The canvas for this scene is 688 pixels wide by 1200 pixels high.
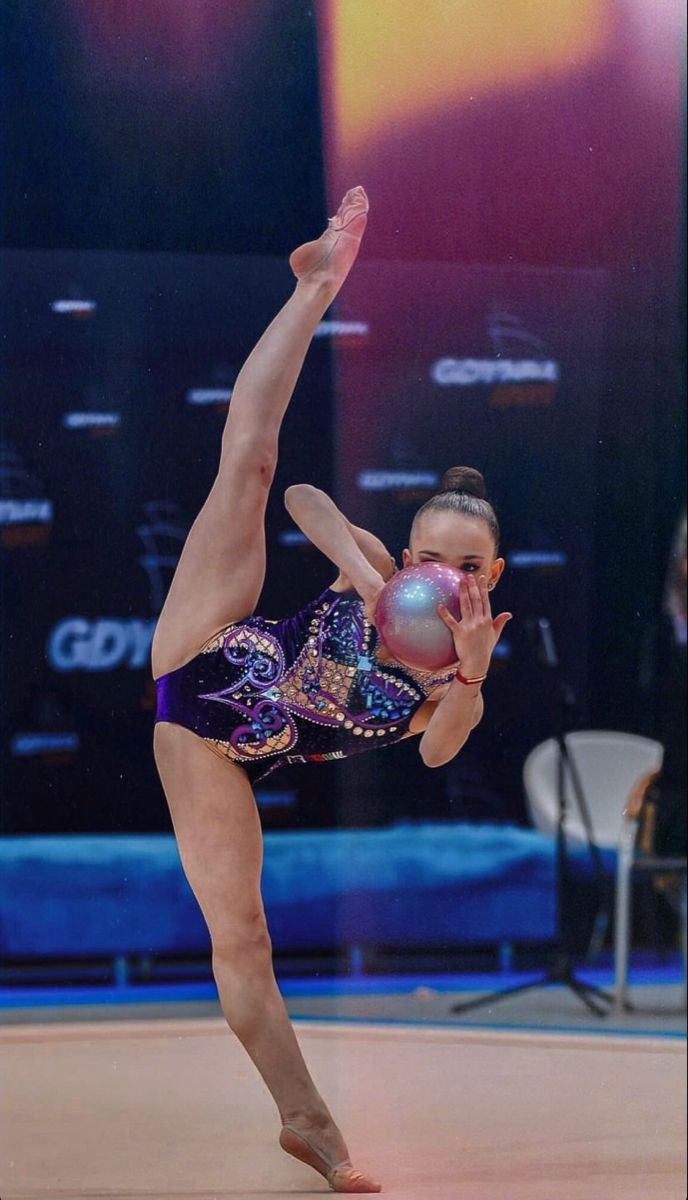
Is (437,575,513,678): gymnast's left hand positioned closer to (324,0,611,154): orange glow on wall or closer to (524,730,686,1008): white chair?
(324,0,611,154): orange glow on wall

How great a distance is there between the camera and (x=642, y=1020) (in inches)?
130

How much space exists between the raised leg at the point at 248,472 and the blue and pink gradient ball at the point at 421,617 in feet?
1.00

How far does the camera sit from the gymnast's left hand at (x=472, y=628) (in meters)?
2.20

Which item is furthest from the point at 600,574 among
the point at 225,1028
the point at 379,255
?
the point at 225,1028

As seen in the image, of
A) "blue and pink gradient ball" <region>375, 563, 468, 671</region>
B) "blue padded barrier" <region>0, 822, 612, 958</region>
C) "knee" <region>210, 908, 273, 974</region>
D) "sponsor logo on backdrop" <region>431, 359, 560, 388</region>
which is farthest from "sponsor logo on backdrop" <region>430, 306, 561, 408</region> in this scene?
"knee" <region>210, 908, 273, 974</region>

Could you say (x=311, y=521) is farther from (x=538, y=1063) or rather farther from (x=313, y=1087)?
(x=538, y=1063)

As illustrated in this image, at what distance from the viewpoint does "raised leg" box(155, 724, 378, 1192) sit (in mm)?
2314

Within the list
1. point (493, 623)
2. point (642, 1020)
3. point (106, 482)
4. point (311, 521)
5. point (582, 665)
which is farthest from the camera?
point (642, 1020)

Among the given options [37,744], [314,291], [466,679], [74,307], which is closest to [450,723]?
[466,679]

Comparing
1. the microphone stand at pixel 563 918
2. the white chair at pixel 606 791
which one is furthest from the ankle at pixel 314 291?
the white chair at pixel 606 791

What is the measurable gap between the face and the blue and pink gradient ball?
124 millimetres

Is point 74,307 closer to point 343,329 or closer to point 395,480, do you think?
point 343,329

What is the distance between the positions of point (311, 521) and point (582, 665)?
69 centimetres

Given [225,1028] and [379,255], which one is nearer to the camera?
[379,255]
